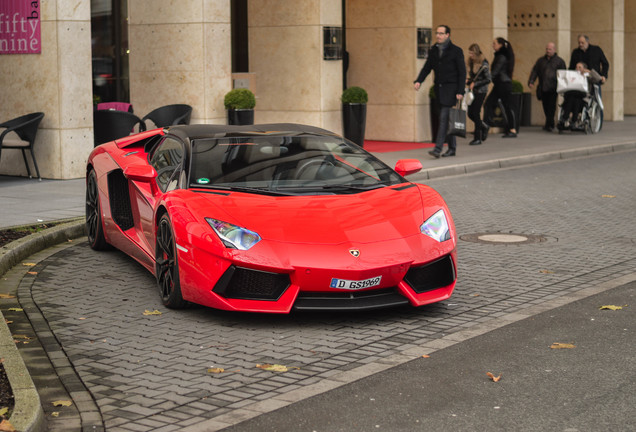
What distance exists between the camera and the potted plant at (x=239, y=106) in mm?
18156

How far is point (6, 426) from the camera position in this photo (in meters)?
4.68

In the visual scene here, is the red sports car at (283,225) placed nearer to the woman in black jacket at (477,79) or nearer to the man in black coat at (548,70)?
the woman in black jacket at (477,79)

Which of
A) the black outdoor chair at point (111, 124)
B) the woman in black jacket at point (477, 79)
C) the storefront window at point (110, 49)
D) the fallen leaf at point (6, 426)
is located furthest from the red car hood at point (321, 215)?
the storefront window at point (110, 49)

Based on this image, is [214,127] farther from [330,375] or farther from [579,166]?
[579,166]

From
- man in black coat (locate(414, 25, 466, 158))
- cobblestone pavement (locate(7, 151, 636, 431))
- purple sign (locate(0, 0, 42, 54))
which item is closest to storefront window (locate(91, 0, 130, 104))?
purple sign (locate(0, 0, 42, 54))

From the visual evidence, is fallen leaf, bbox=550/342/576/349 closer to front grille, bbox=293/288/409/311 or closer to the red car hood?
front grille, bbox=293/288/409/311

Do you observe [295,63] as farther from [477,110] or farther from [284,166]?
[284,166]

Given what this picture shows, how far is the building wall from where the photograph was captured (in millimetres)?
15461

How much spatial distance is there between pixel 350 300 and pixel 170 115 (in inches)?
446

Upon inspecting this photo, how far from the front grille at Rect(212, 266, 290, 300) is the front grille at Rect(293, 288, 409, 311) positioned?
0.15 metres

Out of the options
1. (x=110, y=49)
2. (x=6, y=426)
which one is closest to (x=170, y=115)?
(x=110, y=49)

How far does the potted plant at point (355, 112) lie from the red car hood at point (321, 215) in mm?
12700

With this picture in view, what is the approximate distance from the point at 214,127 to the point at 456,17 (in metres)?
17.4

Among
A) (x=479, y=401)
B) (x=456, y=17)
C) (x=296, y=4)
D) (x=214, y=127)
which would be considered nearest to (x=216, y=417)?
(x=479, y=401)
